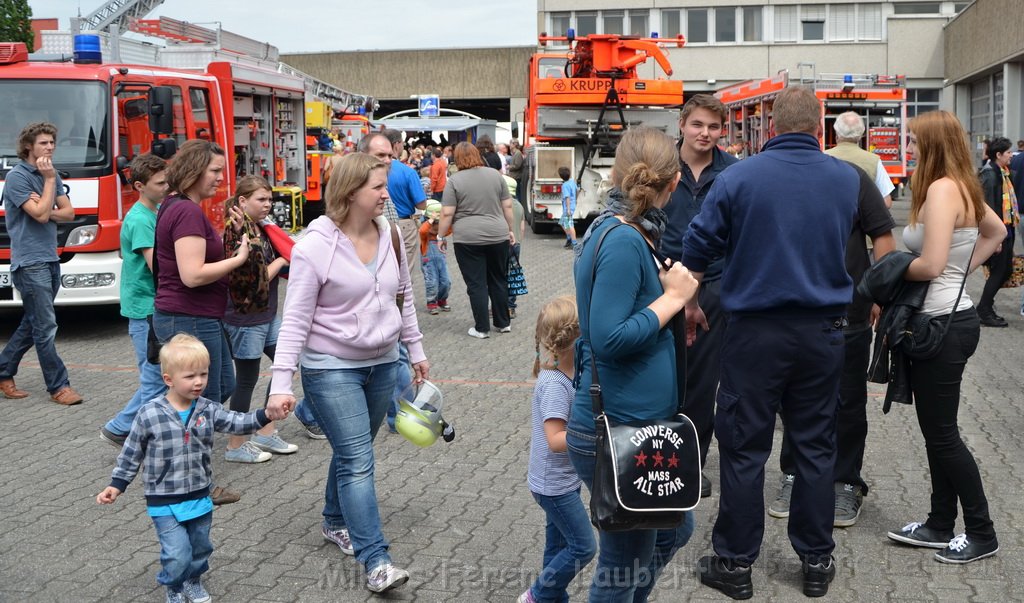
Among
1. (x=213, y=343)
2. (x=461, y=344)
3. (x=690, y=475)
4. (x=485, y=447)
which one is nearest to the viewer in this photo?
(x=690, y=475)

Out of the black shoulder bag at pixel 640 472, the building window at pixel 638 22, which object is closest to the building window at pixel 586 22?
the building window at pixel 638 22

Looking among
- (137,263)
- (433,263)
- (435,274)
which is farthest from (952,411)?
(435,274)

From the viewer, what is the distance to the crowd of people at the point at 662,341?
11.6 ft

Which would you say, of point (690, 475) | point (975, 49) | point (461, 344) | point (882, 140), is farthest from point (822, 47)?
point (690, 475)

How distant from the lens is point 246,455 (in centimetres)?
641

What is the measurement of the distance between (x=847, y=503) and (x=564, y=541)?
1.90 meters

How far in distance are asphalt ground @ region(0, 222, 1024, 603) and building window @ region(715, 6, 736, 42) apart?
128ft

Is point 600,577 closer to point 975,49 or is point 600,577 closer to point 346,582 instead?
point 346,582

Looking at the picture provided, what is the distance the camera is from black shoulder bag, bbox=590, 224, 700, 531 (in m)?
3.36

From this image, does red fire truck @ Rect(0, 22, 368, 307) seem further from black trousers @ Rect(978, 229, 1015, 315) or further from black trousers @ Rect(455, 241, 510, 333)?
black trousers @ Rect(978, 229, 1015, 315)

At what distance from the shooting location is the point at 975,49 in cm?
3431

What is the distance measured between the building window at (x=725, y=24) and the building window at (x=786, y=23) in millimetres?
1727

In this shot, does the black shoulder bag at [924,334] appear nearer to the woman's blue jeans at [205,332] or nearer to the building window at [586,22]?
the woman's blue jeans at [205,332]

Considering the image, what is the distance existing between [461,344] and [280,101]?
7148mm
